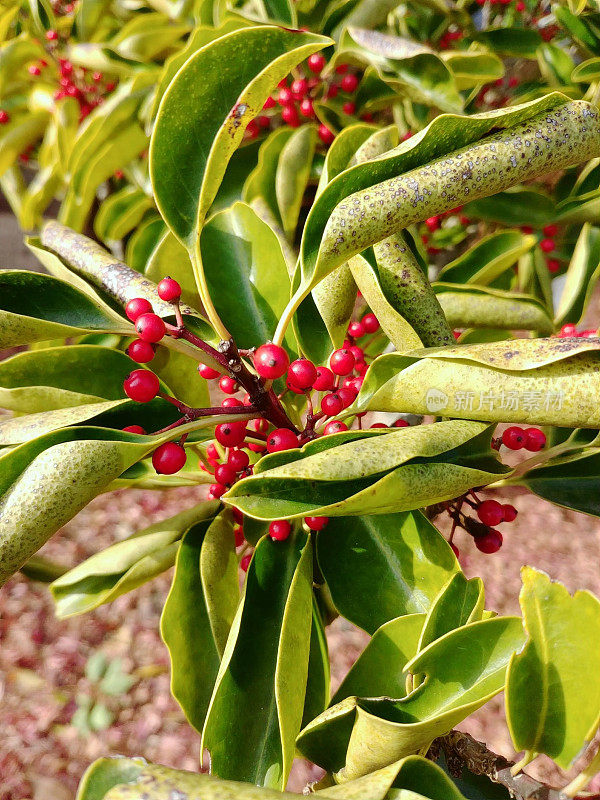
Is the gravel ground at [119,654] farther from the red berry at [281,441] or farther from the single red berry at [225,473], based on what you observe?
the red berry at [281,441]

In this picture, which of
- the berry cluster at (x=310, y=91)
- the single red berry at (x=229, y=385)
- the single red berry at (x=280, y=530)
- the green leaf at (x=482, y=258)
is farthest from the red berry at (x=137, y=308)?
the berry cluster at (x=310, y=91)

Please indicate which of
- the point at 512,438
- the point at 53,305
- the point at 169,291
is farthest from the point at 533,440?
the point at 53,305

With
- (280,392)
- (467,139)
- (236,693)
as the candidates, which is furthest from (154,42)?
(236,693)

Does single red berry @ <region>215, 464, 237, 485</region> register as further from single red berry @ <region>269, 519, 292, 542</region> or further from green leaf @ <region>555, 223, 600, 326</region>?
green leaf @ <region>555, 223, 600, 326</region>

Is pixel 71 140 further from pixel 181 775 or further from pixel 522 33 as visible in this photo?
pixel 181 775

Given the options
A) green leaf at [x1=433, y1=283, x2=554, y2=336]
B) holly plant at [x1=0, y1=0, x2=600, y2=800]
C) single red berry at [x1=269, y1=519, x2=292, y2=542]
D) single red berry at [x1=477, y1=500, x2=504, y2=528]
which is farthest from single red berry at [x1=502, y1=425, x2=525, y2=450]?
single red berry at [x1=269, y1=519, x2=292, y2=542]

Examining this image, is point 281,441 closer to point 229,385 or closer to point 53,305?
point 229,385
